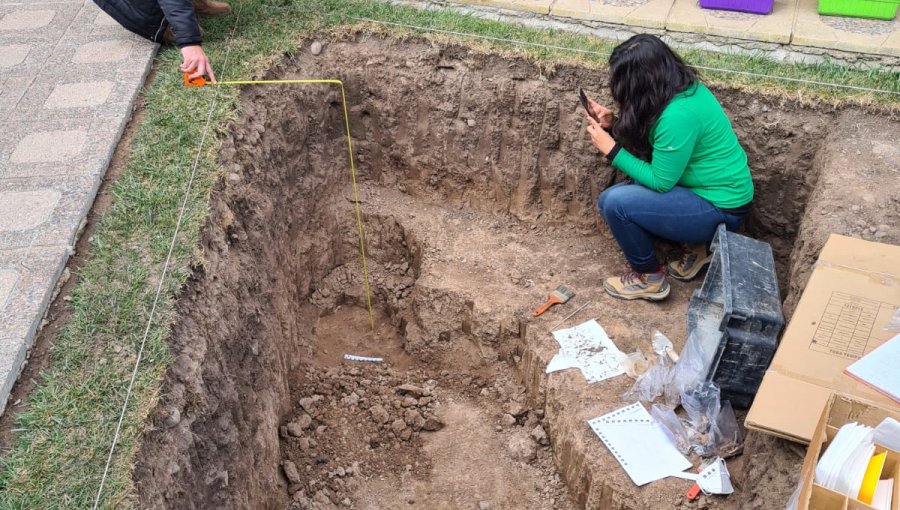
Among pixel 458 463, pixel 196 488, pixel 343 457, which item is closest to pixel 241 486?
pixel 196 488

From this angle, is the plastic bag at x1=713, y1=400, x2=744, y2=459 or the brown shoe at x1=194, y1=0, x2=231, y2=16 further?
the brown shoe at x1=194, y1=0, x2=231, y2=16

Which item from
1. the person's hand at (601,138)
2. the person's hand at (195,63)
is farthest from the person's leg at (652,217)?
the person's hand at (195,63)

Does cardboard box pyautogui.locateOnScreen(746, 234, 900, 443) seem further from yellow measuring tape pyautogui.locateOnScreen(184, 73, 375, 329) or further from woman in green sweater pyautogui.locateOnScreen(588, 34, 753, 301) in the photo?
yellow measuring tape pyautogui.locateOnScreen(184, 73, 375, 329)

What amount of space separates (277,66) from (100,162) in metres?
1.33

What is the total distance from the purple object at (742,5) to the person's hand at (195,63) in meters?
3.59

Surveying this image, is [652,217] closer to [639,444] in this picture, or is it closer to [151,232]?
[639,444]

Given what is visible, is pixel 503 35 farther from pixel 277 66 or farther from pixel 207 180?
pixel 207 180

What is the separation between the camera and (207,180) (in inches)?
153

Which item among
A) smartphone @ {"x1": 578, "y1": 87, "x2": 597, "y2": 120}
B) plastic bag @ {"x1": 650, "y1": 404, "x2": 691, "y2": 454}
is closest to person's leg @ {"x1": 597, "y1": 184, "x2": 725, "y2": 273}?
smartphone @ {"x1": 578, "y1": 87, "x2": 597, "y2": 120}

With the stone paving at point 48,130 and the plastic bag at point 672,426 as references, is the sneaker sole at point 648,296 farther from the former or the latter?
the stone paving at point 48,130

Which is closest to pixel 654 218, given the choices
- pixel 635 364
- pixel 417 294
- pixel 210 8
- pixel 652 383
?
pixel 635 364

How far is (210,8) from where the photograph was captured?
17.1ft

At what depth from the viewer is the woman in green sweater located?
3799 millimetres

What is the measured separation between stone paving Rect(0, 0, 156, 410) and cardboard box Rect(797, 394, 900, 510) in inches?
115
